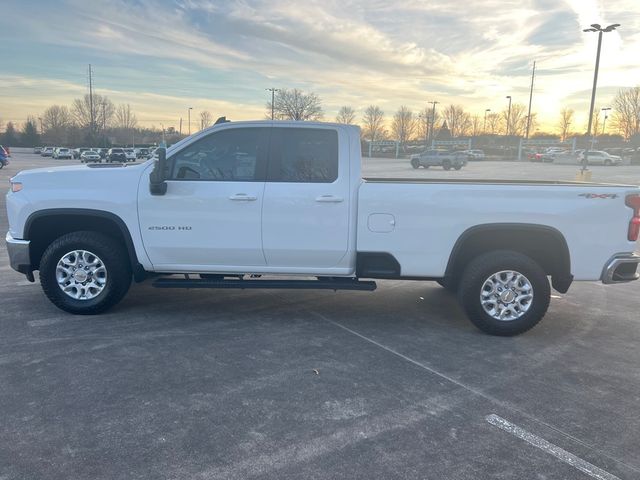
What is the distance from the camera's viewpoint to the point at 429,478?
2922mm

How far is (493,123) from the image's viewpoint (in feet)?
419

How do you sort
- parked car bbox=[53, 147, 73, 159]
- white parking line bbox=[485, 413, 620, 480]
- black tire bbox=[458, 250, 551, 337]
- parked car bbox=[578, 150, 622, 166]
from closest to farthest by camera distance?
white parking line bbox=[485, 413, 620, 480] < black tire bbox=[458, 250, 551, 337] < parked car bbox=[578, 150, 622, 166] < parked car bbox=[53, 147, 73, 159]

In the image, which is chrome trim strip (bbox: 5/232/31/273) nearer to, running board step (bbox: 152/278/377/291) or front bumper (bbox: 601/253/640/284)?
running board step (bbox: 152/278/377/291)

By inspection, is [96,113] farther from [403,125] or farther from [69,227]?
[69,227]

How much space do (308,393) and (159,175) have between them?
2633mm

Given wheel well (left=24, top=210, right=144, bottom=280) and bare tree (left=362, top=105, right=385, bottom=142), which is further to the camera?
bare tree (left=362, top=105, right=385, bottom=142)

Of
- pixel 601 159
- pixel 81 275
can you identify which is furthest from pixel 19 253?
pixel 601 159

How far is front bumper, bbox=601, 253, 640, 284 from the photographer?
16.6 ft

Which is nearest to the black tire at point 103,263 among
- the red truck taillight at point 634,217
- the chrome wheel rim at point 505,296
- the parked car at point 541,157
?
the chrome wheel rim at point 505,296

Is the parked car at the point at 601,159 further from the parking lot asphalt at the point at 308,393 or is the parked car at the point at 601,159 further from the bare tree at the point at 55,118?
the bare tree at the point at 55,118

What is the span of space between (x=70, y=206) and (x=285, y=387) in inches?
119

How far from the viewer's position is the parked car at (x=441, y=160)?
4681cm

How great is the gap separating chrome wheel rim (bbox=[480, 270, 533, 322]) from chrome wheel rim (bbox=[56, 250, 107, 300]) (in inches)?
155

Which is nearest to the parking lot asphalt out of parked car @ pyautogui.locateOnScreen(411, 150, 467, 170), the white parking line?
the white parking line
